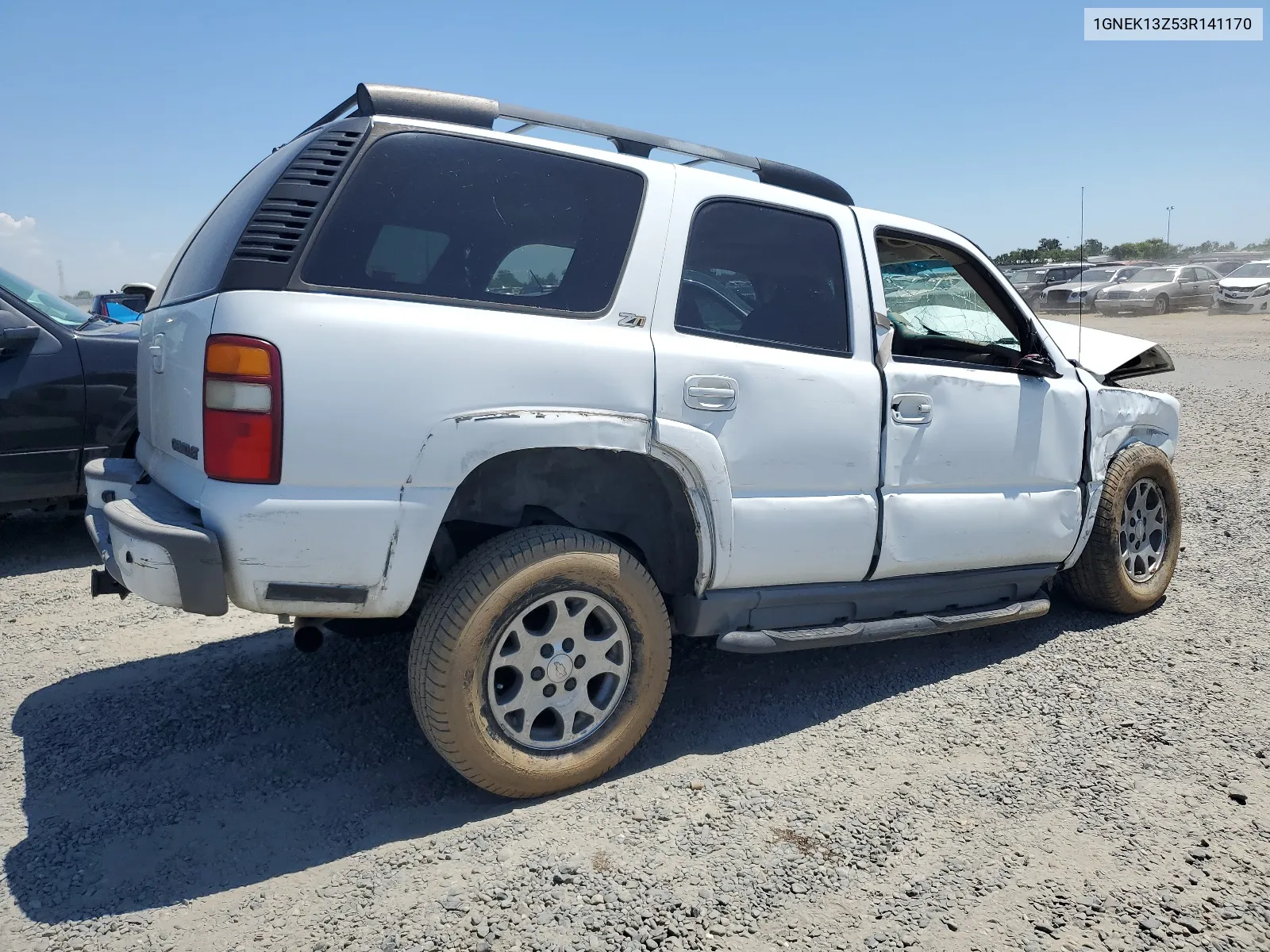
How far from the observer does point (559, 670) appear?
295 cm

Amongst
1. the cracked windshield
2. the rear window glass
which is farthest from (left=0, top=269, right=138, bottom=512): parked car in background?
the cracked windshield

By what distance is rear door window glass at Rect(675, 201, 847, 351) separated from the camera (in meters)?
3.23

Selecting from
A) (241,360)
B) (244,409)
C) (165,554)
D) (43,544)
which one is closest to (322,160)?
(241,360)

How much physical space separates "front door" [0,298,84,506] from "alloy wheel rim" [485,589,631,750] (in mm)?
3831

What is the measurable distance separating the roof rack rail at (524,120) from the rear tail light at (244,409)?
858mm

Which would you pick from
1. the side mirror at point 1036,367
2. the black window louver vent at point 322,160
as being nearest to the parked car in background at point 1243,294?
the side mirror at point 1036,367

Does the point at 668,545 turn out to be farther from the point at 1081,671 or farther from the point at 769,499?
the point at 1081,671

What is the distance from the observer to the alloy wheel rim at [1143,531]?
15.4 feet

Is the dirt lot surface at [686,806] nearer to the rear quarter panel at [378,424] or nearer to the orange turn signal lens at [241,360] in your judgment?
the rear quarter panel at [378,424]

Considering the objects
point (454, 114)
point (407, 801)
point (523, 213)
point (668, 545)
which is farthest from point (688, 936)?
point (454, 114)

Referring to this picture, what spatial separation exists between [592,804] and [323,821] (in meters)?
0.83

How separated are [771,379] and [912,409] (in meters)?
0.72

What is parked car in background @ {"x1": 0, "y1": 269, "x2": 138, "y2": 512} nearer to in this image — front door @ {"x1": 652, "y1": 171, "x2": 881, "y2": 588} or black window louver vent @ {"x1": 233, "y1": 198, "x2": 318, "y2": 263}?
black window louver vent @ {"x1": 233, "y1": 198, "x2": 318, "y2": 263}

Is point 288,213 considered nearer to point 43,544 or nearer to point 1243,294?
point 43,544
